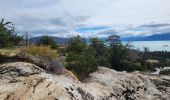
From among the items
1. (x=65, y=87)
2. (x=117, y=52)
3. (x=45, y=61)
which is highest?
(x=45, y=61)

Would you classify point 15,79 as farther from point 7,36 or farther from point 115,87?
point 7,36

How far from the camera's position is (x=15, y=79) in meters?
25.5

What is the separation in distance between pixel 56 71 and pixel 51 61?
1419 millimetres

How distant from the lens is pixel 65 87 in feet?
77.1

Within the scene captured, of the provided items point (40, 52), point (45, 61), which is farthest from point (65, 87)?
point (40, 52)

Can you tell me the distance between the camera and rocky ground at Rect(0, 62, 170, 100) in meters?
21.7

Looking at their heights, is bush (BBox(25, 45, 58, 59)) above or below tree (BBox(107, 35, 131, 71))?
above

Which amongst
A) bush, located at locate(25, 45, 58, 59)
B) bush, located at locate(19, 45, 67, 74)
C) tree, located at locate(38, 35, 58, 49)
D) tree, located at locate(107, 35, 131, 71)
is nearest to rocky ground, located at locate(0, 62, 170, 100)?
bush, located at locate(19, 45, 67, 74)

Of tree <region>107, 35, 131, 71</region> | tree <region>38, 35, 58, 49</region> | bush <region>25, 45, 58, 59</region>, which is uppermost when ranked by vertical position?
bush <region>25, 45, 58, 59</region>

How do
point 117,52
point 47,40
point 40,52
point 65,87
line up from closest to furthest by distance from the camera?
point 65,87, point 40,52, point 47,40, point 117,52

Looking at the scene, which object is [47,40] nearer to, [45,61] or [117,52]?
[45,61]

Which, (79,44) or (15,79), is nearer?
(15,79)

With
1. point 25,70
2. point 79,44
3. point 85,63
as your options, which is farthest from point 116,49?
point 25,70

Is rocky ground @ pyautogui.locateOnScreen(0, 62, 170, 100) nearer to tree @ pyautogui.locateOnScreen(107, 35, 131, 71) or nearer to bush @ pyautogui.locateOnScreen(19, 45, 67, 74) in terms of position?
bush @ pyautogui.locateOnScreen(19, 45, 67, 74)
